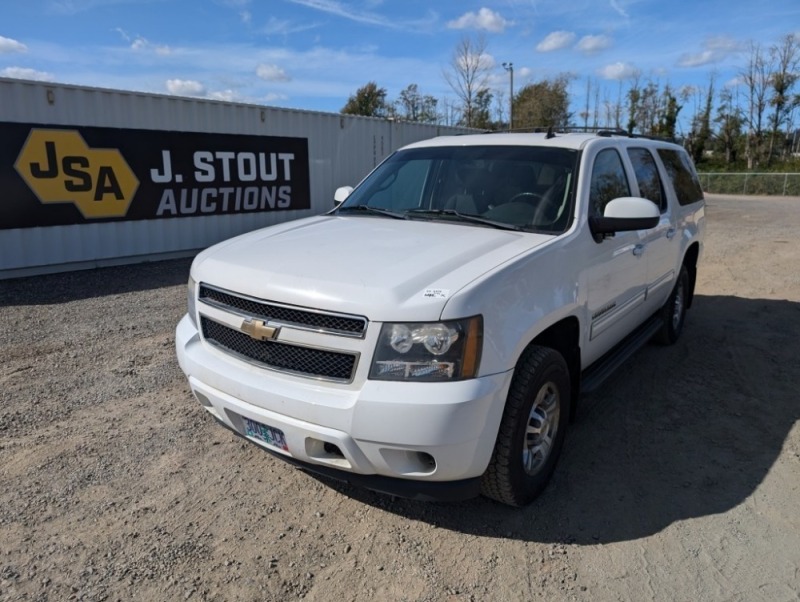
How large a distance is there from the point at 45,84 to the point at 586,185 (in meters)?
8.76

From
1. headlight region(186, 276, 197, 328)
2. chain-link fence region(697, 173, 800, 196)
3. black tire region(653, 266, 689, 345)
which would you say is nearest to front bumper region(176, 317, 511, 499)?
headlight region(186, 276, 197, 328)

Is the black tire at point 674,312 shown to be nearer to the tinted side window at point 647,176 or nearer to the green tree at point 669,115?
the tinted side window at point 647,176

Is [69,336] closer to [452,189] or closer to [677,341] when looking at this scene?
[452,189]

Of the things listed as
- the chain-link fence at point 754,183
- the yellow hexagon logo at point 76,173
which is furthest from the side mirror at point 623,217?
the chain-link fence at point 754,183

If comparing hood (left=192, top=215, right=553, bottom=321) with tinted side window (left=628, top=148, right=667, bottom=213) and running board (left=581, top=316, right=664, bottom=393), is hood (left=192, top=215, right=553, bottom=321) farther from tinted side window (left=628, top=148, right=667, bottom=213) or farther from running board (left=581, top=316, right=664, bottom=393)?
tinted side window (left=628, top=148, right=667, bottom=213)

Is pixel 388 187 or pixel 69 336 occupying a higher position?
pixel 388 187

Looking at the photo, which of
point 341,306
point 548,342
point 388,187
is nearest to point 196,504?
point 341,306

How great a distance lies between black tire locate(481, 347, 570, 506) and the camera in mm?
2686

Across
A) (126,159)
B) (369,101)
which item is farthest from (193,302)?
(369,101)

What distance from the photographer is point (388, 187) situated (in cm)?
428

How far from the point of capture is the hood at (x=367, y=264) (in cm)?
246

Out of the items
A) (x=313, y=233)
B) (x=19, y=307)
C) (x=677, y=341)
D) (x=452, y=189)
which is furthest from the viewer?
(x=19, y=307)

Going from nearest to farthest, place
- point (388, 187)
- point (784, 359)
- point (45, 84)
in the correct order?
1. point (388, 187)
2. point (784, 359)
3. point (45, 84)

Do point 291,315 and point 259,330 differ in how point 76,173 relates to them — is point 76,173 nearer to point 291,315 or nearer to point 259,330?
point 259,330
